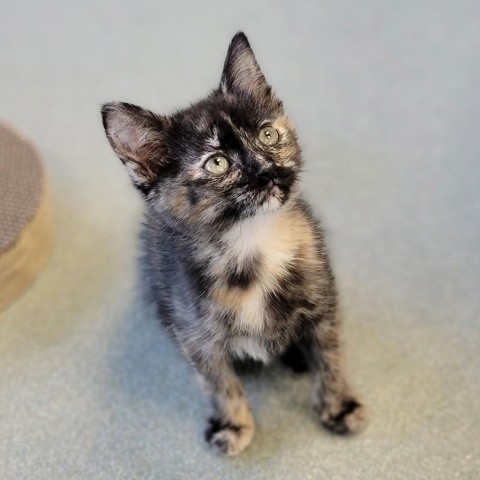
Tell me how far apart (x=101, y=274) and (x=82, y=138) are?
0.59 meters

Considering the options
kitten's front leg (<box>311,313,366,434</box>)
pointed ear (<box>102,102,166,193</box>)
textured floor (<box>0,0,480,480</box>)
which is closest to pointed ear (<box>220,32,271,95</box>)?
pointed ear (<box>102,102,166,193</box>)

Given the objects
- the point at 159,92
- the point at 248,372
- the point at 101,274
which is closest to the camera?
the point at 248,372

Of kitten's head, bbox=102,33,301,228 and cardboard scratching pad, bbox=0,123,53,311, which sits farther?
cardboard scratching pad, bbox=0,123,53,311

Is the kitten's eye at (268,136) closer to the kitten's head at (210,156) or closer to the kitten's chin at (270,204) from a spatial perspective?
the kitten's head at (210,156)

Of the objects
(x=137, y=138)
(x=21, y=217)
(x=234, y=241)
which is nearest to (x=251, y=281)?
(x=234, y=241)

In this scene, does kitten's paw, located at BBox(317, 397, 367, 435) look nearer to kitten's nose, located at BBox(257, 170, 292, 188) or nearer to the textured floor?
the textured floor

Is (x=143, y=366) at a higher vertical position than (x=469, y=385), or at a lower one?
higher

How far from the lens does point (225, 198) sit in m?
1.07

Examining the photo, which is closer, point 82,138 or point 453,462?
point 453,462

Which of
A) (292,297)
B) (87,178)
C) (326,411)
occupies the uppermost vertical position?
(87,178)

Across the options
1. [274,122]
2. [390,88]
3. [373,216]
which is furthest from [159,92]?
[274,122]

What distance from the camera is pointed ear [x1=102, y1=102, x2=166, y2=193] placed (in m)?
1.06

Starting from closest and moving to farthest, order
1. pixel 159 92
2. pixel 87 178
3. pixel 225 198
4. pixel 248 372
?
pixel 225 198
pixel 248 372
pixel 87 178
pixel 159 92

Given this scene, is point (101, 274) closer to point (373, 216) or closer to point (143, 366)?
point (143, 366)
